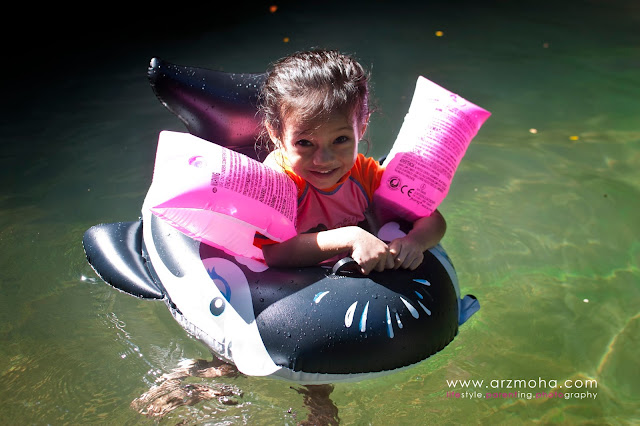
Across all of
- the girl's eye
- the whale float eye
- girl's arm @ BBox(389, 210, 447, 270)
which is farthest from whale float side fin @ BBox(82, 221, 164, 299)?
girl's arm @ BBox(389, 210, 447, 270)

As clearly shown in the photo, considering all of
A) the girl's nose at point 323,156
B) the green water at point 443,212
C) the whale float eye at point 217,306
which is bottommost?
the green water at point 443,212

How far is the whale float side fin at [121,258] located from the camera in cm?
203

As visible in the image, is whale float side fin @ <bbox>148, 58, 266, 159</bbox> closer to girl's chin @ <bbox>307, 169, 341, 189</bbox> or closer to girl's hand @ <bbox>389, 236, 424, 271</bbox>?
girl's chin @ <bbox>307, 169, 341, 189</bbox>

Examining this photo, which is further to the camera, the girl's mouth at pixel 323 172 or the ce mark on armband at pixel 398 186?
the ce mark on armband at pixel 398 186

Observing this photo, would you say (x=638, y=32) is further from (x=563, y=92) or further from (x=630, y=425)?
(x=630, y=425)

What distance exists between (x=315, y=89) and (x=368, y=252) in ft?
1.62

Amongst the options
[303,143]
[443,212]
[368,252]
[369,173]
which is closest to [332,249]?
[368,252]

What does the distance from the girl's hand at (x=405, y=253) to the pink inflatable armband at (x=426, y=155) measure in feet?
0.72

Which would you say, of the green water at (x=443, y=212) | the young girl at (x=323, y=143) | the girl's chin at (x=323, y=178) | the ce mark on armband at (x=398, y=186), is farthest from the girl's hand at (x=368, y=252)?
the green water at (x=443, y=212)

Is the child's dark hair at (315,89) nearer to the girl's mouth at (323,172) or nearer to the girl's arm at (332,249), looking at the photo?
the girl's mouth at (323,172)

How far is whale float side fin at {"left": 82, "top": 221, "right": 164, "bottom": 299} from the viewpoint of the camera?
2.03 m

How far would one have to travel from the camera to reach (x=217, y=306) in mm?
1776

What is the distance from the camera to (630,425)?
2.06 m

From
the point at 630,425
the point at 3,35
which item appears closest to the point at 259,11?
the point at 3,35
